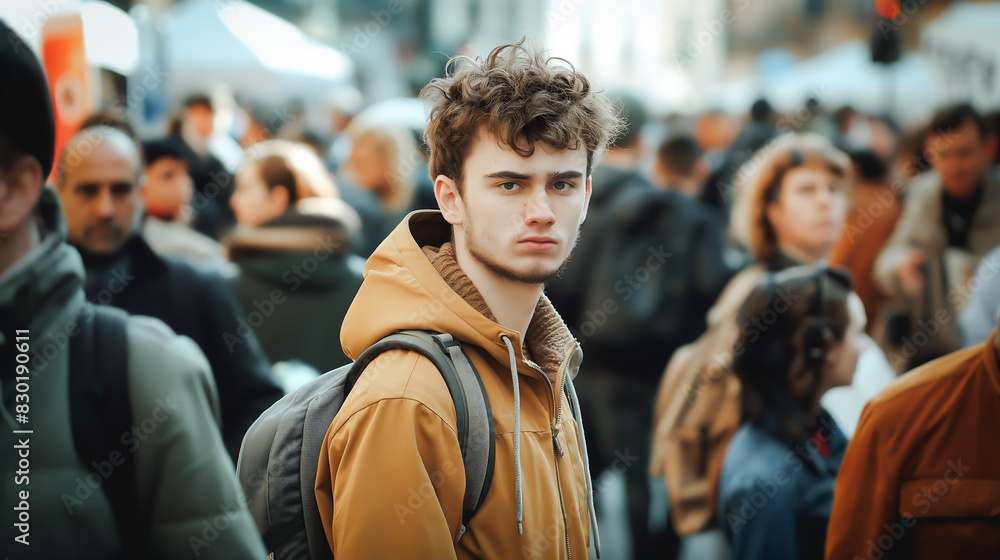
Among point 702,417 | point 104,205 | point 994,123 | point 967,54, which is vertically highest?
point 967,54

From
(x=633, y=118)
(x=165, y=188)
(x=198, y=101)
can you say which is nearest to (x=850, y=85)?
(x=633, y=118)

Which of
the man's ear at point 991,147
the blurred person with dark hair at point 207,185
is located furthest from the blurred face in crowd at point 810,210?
the blurred person with dark hair at point 207,185

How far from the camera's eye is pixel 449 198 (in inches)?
73.2

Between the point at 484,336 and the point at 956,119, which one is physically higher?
the point at 956,119

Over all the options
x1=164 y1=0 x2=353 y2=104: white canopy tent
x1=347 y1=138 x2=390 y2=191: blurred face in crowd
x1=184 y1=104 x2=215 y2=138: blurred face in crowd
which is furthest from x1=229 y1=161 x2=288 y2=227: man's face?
x1=164 y1=0 x2=353 y2=104: white canopy tent

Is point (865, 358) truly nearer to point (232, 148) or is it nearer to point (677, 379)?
point (677, 379)

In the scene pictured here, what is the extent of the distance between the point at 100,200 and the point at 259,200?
1167 millimetres

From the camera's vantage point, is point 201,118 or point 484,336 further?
point 201,118

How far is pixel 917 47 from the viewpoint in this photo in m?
6.62

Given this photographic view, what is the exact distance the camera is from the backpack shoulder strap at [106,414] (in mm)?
2424

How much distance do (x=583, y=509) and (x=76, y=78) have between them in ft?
9.14

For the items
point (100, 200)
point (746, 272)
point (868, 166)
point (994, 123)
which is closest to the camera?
point (100, 200)

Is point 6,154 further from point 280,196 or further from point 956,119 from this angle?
point 956,119

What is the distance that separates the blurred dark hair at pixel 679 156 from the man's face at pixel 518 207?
3810mm
